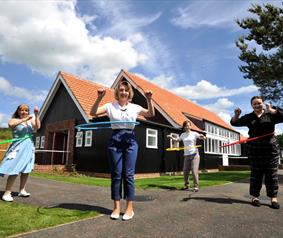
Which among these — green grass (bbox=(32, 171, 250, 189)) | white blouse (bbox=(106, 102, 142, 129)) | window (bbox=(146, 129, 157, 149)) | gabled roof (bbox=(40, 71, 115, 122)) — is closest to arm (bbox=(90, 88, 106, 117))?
white blouse (bbox=(106, 102, 142, 129))

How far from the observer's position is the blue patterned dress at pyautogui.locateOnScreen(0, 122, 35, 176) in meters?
5.60

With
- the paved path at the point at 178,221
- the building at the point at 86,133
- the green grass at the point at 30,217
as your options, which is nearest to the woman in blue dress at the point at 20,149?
the paved path at the point at 178,221

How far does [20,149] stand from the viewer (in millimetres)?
5805

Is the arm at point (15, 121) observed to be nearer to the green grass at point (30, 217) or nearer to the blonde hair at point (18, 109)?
the blonde hair at point (18, 109)

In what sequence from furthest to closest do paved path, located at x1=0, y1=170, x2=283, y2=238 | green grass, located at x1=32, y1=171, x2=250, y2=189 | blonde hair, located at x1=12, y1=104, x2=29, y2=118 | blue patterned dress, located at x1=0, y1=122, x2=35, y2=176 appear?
green grass, located at x1=32, y1=171, x2=250, y2=189 → blonde hair, located at x1=12, y1=104, x2=29, y2=118 → blue patterned dress, located at x1=0, y1=122, x2=35, y2=176 → paved path, located at x1=0, y1=170, x2=283, y2=238

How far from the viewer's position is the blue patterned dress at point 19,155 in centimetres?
560

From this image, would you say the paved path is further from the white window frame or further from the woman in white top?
the white window frame

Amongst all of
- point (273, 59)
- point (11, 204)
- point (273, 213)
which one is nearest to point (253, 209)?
point (273, 213)

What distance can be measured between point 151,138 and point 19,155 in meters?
12.1

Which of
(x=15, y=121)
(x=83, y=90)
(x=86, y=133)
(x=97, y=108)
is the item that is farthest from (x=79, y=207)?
(x=83, y=90)

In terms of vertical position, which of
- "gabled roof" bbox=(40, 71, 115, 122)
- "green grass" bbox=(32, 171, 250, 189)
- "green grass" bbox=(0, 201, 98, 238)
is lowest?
"green grass" bbox=(0, 201, 98, 238)

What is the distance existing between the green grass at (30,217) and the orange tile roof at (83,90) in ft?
41.7

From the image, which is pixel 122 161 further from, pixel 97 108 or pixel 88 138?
pixel 88 138

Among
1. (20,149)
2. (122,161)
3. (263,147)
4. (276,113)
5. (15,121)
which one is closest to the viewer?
(122,161)
